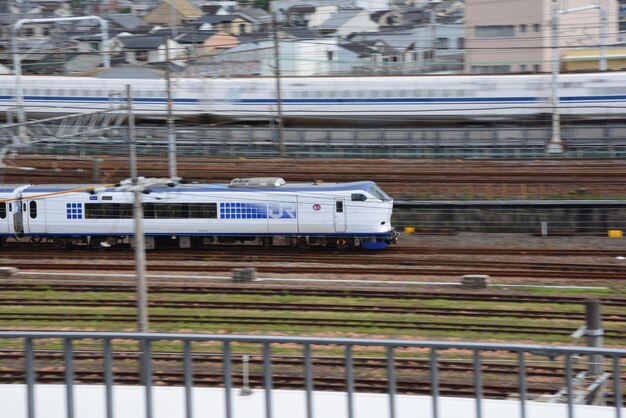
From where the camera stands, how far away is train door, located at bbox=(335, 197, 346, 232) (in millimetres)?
15789

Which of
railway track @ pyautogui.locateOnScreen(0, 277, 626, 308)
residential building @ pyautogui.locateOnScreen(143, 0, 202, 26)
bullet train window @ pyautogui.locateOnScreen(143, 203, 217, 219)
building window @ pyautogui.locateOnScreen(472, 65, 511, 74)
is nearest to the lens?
railway track @ pyautogui.locateOnScreen(0, 277, 626, 308)

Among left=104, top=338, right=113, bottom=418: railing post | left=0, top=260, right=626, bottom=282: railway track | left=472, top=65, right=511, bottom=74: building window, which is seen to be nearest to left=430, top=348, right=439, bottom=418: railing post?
left=104, top=338, right=113, bottom=418: railing post

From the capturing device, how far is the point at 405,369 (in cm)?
382

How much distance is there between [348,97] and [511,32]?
7891 millimetres

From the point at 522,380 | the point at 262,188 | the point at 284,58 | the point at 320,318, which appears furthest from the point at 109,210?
the point at 284,58

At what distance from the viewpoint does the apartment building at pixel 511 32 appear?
29234 mm

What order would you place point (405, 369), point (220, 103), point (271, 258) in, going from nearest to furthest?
point (405, 369) < point (271, 258) < point (220, 103)

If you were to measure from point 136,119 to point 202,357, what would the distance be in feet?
78.2

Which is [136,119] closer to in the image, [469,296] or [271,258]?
[271,258]

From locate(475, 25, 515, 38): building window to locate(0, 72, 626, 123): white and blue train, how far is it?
562 centimetres

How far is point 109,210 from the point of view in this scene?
16.6 m

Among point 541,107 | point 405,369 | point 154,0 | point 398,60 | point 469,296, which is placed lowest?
point 469,296

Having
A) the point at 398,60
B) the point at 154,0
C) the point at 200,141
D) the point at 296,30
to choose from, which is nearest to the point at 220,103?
the point at 200,141

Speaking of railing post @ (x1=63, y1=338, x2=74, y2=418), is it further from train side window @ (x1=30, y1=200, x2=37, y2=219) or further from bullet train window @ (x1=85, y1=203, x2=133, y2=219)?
train side window @ (x1=30, y1=200, x2=37, y2=219)
